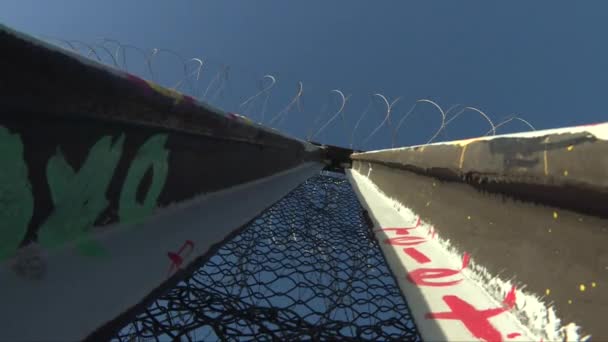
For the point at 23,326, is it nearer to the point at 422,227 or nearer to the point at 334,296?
the point at 334,296

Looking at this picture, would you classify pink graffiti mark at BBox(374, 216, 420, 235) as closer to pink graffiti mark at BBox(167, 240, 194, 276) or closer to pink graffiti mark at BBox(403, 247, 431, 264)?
pink graffiti mark at BBox(403, 247, 431, 264)

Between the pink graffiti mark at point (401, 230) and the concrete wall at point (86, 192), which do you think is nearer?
the concrete wall at point (86, 192)

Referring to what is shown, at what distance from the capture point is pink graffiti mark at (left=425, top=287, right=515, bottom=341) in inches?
45.4

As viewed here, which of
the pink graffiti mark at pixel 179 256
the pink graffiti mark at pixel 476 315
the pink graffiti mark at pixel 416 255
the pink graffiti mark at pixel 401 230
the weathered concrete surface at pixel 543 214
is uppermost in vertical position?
the weathered concrete surface at pixel 543 214

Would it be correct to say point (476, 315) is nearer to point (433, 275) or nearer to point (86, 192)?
point (433, 275)

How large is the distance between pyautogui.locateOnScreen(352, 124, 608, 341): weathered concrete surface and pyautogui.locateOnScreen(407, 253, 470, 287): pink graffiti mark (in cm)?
8

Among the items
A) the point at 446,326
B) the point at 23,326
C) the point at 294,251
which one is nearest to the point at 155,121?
the point at 23,326

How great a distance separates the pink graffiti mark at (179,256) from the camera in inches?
60.7

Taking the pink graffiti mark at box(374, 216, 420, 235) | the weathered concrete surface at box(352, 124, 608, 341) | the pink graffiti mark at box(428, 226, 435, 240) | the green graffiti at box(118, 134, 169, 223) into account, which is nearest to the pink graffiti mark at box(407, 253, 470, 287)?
the weathered concrete surface at box(352, 124, 608, 341)

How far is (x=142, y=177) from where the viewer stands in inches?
64.9

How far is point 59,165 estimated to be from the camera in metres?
1.21

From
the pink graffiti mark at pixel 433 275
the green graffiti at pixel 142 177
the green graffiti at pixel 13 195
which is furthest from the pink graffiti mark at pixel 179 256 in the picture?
the pink graffiti mark at pixel 433 275

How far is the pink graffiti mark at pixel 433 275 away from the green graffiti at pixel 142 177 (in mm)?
1178

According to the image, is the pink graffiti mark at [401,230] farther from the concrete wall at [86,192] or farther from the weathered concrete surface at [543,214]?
the concrete wall at [86,192]
